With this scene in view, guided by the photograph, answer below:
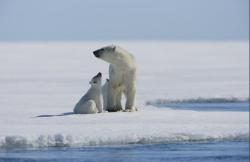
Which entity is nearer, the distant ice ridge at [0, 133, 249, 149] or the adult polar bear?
the distant ice ridge at [0, 133, 249, 149]

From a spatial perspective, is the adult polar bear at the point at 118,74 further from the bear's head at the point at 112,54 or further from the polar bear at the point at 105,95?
the polar bear at the point at 105,95

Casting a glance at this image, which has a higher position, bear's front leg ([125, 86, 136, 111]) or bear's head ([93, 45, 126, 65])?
bear's head ([93, 45, 126, 65])

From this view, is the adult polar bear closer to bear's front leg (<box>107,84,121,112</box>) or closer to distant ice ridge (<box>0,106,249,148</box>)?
bear's front leg (<box>107,84,121,112</box>)

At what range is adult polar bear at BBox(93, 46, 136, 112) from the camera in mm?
13289

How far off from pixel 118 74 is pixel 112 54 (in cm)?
33

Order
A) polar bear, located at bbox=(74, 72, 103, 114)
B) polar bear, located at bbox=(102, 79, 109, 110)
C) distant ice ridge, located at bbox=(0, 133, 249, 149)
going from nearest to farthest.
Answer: distant ice ridge, located at bbox=(0, 133, 249, 149) < polar bear, located at bbox=(74, 72, 103, 114) < polar bear, located at bbox=(102, 79, 109, 110)

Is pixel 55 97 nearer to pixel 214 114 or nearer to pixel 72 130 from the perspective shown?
pixel 214 114

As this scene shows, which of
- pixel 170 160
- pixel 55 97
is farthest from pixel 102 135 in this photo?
pixel 55 97

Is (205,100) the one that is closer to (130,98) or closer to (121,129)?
(130,98)

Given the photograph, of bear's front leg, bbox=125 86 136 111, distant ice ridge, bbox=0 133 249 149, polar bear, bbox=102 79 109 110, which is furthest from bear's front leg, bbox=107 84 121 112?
distant ice ridge, bbox=0 133 249 149

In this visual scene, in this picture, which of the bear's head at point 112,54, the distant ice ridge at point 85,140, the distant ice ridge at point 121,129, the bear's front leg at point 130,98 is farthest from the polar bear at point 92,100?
the distant ice ridge at point 85,140

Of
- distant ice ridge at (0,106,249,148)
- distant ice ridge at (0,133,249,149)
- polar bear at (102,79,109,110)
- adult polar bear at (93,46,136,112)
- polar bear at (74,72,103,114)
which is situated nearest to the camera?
distant ice ridge at (0,133,249,149)

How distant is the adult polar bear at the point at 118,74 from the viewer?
13.3 m

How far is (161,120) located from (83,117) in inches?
44.6
